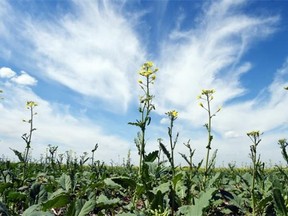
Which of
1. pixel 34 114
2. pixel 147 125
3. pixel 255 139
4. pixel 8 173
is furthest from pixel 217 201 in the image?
pixel 34 114

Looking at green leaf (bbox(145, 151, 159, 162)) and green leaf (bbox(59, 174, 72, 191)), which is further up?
green leaf (bbox(145, 151, 159, 162))

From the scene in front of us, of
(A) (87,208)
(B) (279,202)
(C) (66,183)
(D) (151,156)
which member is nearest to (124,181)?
(D) (151,156)

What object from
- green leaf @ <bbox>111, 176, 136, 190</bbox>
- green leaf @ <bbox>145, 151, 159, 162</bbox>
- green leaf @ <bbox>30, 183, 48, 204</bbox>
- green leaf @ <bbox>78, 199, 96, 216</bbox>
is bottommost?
green leaf @ <bbox>78, 199, 96, 216</bbox>

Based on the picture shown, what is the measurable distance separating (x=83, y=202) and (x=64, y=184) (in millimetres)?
1684

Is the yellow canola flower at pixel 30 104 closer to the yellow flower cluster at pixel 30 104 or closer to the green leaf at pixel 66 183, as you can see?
the yellow flower cluster at pixel 30 104

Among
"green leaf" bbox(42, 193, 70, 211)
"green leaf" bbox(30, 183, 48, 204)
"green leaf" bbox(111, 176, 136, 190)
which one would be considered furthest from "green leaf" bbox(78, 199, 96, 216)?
"green leaf" bbox(30, 183, 48, 204)

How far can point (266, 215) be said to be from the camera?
11.8 feet

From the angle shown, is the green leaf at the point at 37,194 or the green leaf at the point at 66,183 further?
the green leaf at the point at 66,183

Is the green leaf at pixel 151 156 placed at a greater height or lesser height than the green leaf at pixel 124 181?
greater

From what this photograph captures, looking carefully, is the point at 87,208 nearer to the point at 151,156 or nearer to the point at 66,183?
the point at 151,156

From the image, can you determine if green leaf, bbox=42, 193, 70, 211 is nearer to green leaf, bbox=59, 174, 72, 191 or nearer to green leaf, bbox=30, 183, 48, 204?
green leaf, bbox=30, 183, 48, 204

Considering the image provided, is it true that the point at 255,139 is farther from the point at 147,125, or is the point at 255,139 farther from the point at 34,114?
the point at 34,114

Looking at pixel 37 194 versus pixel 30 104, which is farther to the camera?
pixel 30 104

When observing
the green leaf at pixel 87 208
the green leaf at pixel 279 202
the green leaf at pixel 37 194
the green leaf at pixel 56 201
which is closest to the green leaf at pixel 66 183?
the green leaf at pixel 37 194
